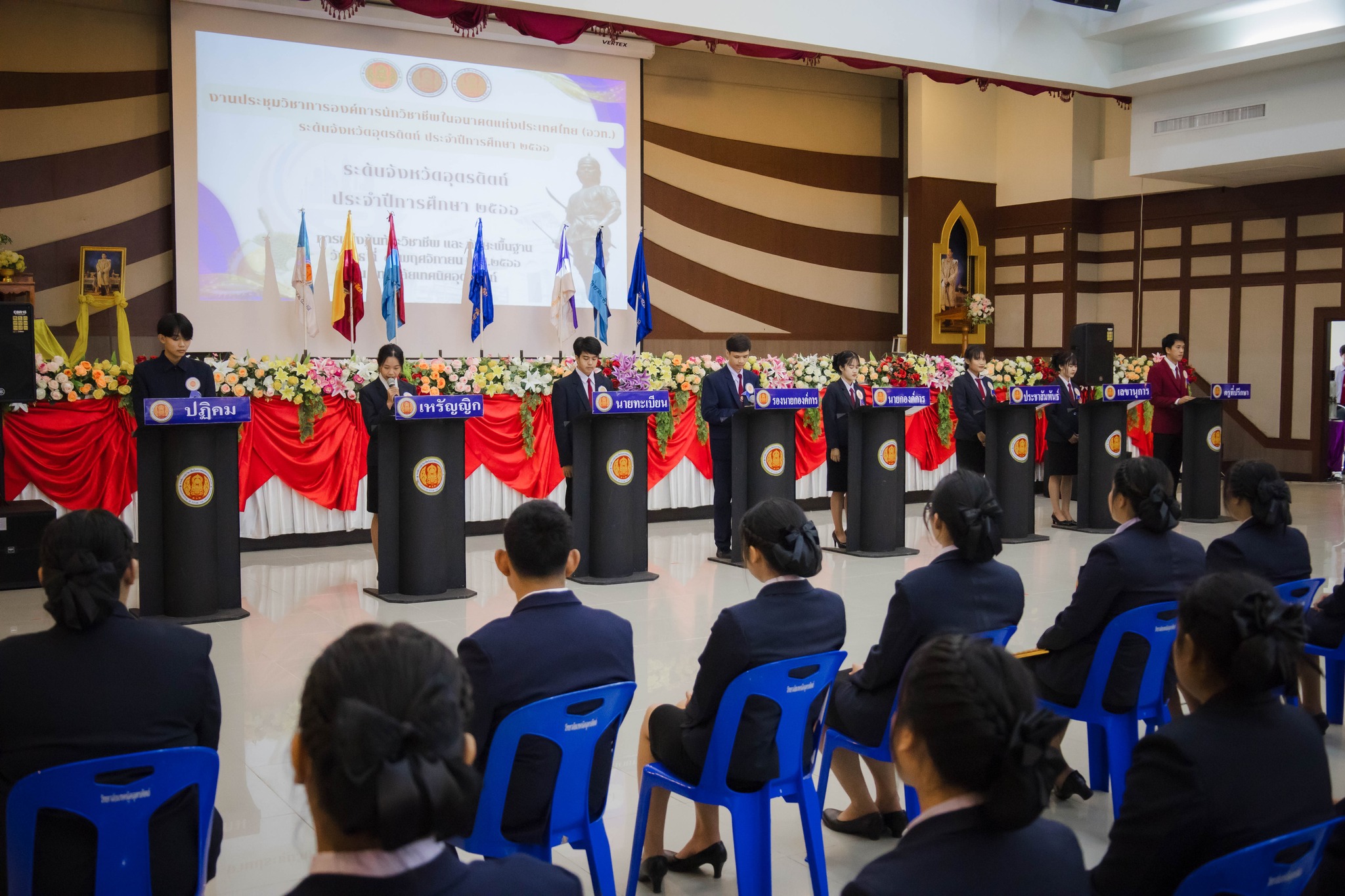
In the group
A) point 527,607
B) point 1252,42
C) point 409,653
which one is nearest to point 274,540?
point 527,607

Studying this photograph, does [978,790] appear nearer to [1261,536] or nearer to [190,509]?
[1261,536]

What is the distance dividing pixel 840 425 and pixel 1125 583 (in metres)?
5.02

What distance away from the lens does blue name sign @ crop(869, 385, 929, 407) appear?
7.78m

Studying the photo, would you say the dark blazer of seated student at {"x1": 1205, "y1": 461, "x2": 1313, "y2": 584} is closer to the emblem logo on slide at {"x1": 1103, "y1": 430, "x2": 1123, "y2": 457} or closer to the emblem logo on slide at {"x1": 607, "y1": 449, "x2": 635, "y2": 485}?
the emblem logo on slide at {"x1": 607, "y1": 449, "x2": 635, "y2": 485}

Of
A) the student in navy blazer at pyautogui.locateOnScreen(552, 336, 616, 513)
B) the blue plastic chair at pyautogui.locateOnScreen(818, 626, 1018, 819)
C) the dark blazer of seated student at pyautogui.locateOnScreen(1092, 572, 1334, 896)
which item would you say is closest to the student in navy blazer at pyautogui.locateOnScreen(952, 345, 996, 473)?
the student in navy blazer at pyautogui.locateOnScreen(552, 336, 616, 513)

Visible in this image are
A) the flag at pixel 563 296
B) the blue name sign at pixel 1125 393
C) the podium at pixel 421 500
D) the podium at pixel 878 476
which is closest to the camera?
the podium at pixel 421 500

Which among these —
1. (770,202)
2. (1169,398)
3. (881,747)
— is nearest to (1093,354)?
(1169,398)

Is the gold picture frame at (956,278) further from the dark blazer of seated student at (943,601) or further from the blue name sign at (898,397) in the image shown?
the dark blazer of seated student at (943,601)

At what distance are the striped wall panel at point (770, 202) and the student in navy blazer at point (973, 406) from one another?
5489 millimetres

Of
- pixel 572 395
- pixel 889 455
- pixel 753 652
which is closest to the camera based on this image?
pixel 753 652

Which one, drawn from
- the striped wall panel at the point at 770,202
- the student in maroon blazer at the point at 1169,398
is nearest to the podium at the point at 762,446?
the student in maroon blazer at the point at 1169,398

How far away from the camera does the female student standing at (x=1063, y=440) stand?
943 centimetres

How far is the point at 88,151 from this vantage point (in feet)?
34.5

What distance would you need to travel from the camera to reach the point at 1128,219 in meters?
14.1
